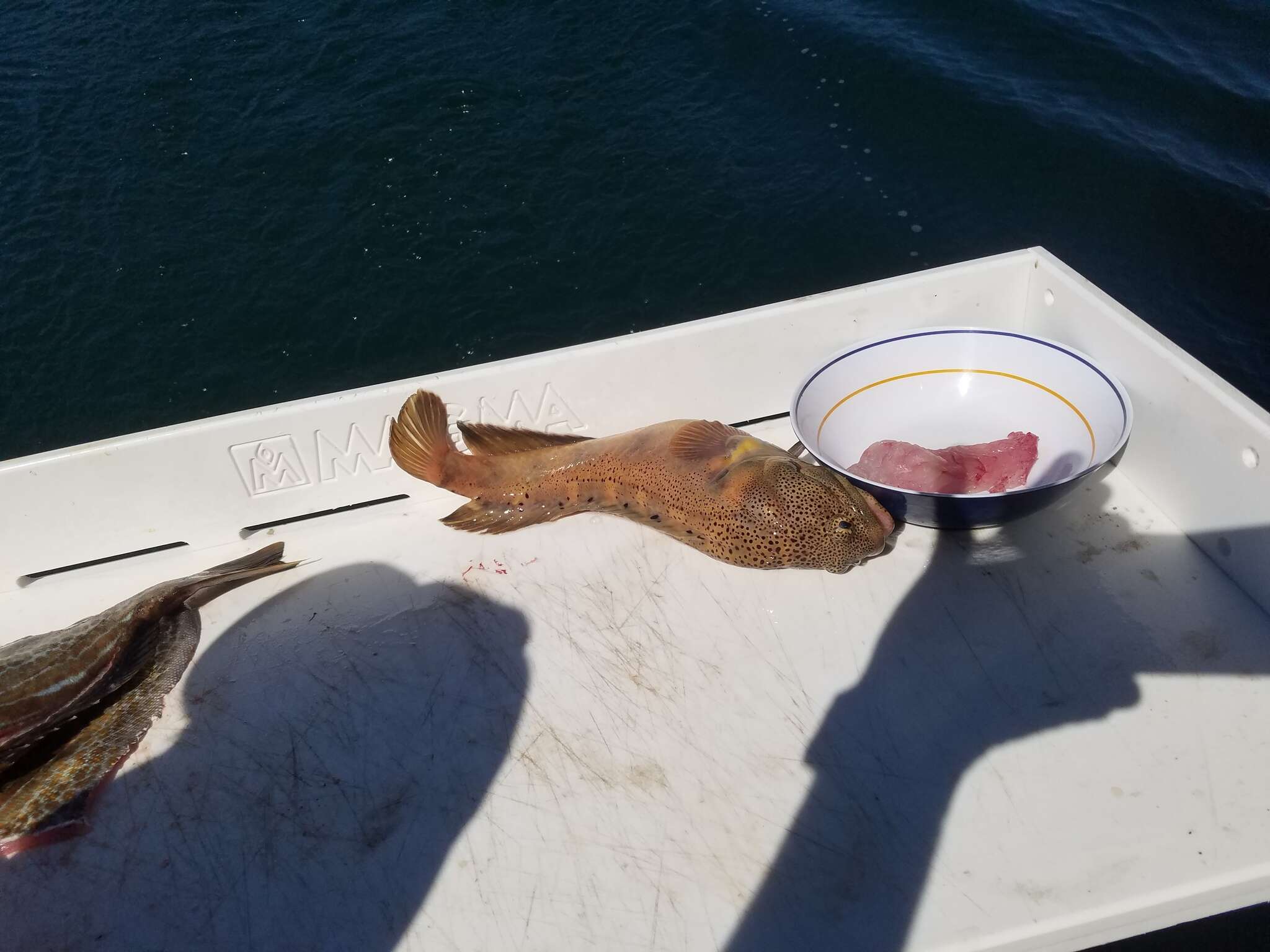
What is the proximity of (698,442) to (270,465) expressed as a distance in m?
2.07

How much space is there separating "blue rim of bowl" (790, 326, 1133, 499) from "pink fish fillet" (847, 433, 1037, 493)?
11 centimetres

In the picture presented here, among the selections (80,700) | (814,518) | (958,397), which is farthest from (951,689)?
(80,700)

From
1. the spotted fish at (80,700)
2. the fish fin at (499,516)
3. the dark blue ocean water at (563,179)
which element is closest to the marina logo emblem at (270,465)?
the spotted fish at (80,700)

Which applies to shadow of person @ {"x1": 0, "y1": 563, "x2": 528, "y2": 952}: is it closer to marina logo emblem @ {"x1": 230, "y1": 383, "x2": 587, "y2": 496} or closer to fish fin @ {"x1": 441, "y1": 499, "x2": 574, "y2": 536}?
fish fin @ {"x1": 441, "y1": 499, "x2": 574, "y2": 536}

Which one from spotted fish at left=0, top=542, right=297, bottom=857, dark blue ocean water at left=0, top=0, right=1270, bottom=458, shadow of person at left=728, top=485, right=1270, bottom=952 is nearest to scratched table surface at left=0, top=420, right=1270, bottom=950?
shadow of person at left=728, top=485, right=1270, bottom=952

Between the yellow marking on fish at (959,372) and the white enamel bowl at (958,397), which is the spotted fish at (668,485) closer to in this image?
the white enamel bowl at (958,397)

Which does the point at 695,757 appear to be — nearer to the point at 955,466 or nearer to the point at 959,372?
the point at 955,466

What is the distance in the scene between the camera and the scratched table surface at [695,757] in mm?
2861

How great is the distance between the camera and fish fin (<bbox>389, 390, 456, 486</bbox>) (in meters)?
4.15

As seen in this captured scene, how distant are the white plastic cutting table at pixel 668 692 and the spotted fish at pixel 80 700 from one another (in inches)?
4.3

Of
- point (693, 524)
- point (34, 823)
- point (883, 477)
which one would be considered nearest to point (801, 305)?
point (883, 477)

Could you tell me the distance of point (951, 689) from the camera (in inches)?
134

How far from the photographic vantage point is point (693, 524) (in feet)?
13.1

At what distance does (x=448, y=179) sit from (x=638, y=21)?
390cm
